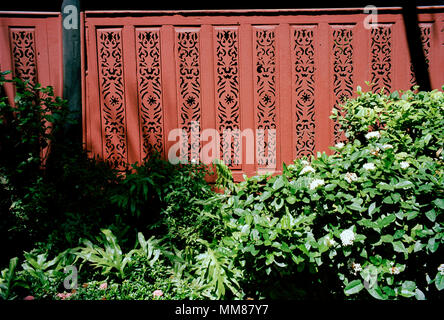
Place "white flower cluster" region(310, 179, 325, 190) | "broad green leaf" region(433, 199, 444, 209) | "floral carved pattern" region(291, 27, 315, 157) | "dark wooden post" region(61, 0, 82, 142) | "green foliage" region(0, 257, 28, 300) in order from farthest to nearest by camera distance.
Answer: "floral carved pattern" region(291, 27, 315, 157)
"dark wooden post" region(61, 0, 82, 142)
"green foliage" region(0, 257, 28, 300)
"white flower cluster" region(310, 179, 325, 190)
"broad green leaf" region(433, 199, 444, 209)

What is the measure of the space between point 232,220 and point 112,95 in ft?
8.26

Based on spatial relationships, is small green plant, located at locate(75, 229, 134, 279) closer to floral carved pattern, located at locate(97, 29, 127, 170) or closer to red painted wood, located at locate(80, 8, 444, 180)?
floral carved pattern, located at locate(97, 29, 127, 170)

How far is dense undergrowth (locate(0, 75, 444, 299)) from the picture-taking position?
6.93 feet

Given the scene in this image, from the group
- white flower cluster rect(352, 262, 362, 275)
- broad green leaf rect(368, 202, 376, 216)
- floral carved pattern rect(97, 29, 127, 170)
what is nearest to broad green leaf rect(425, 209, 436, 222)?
broad green leaf rect(368, 202, 376, 216)

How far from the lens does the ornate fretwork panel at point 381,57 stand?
3.82m

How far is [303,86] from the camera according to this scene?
3.80 meters

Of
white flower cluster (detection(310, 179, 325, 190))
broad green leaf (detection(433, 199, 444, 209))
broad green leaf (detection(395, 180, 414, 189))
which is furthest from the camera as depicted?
white flower cluster (detection(310, 179, 325, 190))

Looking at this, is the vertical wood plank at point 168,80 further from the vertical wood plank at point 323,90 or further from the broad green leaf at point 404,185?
the broad green leaf at point 404,185

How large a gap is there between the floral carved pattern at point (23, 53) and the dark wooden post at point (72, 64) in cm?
45

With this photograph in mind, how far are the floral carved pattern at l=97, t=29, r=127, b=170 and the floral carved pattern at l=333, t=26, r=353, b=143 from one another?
9.87 feet

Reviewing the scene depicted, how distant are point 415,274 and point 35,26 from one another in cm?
527

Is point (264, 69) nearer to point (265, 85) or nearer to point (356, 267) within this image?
point (265, 85)

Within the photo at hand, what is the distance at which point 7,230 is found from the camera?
126 inches

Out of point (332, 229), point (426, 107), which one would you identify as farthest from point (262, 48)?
point (332, 229)
